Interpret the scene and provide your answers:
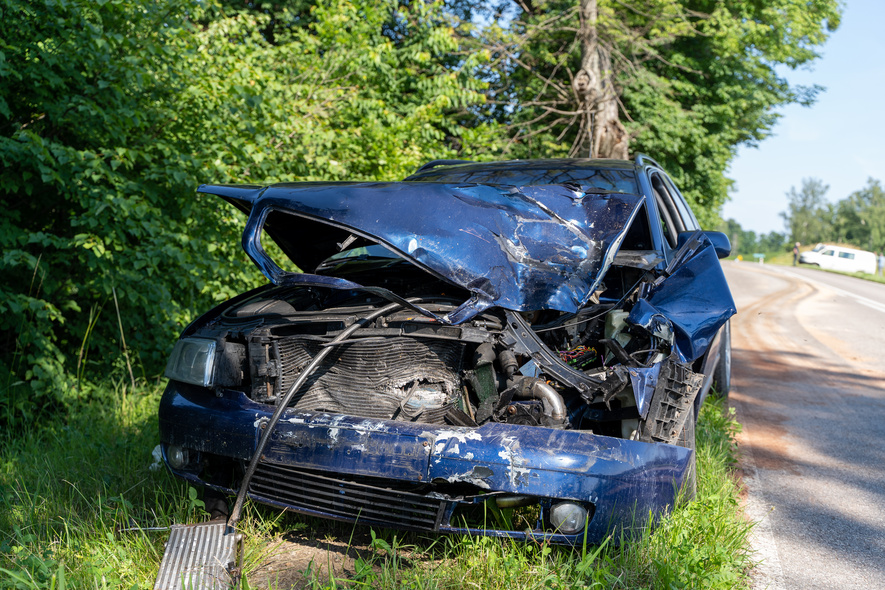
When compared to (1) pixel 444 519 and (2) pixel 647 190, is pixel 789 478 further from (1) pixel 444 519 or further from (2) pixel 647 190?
(1) pixel 444 519

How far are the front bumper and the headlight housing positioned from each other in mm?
258

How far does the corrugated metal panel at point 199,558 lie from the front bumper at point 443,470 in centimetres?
24

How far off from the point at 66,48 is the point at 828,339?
31.7 feet

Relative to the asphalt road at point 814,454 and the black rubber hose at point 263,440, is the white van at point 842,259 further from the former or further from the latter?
the black rubber hose at point 263,440

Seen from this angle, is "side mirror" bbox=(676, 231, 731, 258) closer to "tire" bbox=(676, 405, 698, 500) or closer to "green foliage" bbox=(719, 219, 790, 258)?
"tire" bbox=(676, 405, 698, 500)

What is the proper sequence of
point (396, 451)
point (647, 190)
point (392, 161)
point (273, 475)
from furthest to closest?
1. point (392, 161)
2. point (647, 190)
3. point (273, 475)
4. point (396, 451)

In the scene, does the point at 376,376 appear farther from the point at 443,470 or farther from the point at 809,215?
the point at 809,215

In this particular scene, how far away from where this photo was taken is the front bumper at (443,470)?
2.36 meters

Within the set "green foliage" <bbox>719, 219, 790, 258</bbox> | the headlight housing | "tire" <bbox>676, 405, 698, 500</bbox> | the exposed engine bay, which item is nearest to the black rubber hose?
the exposed engine bay

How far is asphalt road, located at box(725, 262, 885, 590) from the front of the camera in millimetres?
2801

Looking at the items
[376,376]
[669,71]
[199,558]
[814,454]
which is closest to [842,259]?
[669,71]

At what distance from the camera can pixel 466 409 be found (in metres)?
2.91

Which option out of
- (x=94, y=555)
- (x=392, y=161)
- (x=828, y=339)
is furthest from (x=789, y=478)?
(x=828, y=339)

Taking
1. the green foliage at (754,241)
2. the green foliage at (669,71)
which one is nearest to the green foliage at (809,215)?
the green foliage at (754,241)
